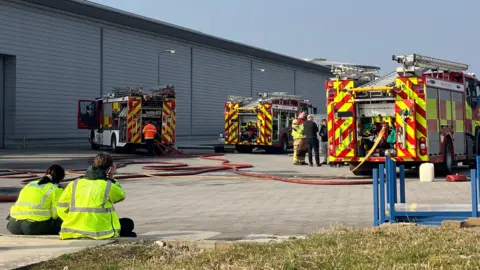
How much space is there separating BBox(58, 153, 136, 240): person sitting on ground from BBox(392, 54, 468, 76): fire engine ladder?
956 centimetres

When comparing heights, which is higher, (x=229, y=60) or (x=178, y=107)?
(x=229, y=60)

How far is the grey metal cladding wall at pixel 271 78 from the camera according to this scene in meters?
55.3

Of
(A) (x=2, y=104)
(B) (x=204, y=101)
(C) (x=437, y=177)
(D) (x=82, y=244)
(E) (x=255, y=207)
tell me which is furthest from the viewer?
(B) (x=204, y=101)

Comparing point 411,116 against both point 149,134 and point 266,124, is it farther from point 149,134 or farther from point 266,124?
point 266,124

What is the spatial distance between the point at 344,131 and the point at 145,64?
1129 inches

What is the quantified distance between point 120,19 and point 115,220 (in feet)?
112

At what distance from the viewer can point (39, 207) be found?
21.8 feet

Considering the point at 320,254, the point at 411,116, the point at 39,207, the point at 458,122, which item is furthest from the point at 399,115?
the point at 320,254

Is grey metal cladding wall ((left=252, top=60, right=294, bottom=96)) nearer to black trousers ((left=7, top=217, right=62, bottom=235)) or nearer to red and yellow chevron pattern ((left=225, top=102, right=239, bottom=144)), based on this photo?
red and yellow chevron pattern ((left=225, top=102, right=239, bottom=144))

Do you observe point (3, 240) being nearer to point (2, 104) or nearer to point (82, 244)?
point (82, 244)

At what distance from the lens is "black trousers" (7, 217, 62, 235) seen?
6695 mm

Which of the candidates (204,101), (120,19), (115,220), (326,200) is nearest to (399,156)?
(326,200)

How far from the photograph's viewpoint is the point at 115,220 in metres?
6.40

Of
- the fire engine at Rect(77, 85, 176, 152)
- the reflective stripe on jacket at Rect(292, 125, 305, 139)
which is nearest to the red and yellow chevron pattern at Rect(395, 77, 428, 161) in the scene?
the reflective stripe on jacket at Rect(292, 125, 305, 139)
